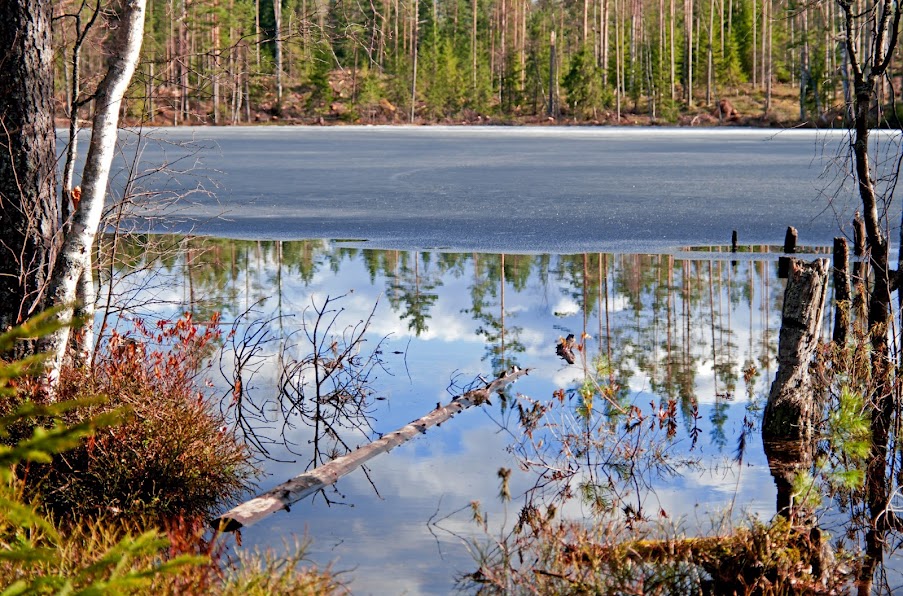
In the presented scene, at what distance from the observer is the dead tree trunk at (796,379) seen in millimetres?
6969

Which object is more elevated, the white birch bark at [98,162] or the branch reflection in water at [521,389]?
the white birch bark at [98,162]

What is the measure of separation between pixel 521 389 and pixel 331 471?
268 cm

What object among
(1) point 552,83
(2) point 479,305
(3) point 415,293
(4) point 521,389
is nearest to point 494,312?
(2) point 479,305

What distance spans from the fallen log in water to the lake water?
5.0 inches

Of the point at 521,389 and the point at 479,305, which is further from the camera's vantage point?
the point at 479,305

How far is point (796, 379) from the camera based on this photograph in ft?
23.6

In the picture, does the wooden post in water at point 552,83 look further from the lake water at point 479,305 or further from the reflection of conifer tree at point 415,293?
the reflection of conifer tree at point 415,293

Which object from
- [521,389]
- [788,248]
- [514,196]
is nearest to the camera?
[521,389]

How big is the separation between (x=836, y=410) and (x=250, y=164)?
85.6 ft

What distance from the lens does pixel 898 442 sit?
639cm

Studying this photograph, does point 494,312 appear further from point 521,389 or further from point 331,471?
point 331,471

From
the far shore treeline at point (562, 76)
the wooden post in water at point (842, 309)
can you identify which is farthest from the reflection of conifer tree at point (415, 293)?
the far shore treeline at point (562, 76)

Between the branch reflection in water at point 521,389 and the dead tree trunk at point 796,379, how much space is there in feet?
0.68

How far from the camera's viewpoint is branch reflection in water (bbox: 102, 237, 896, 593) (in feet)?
19.9
